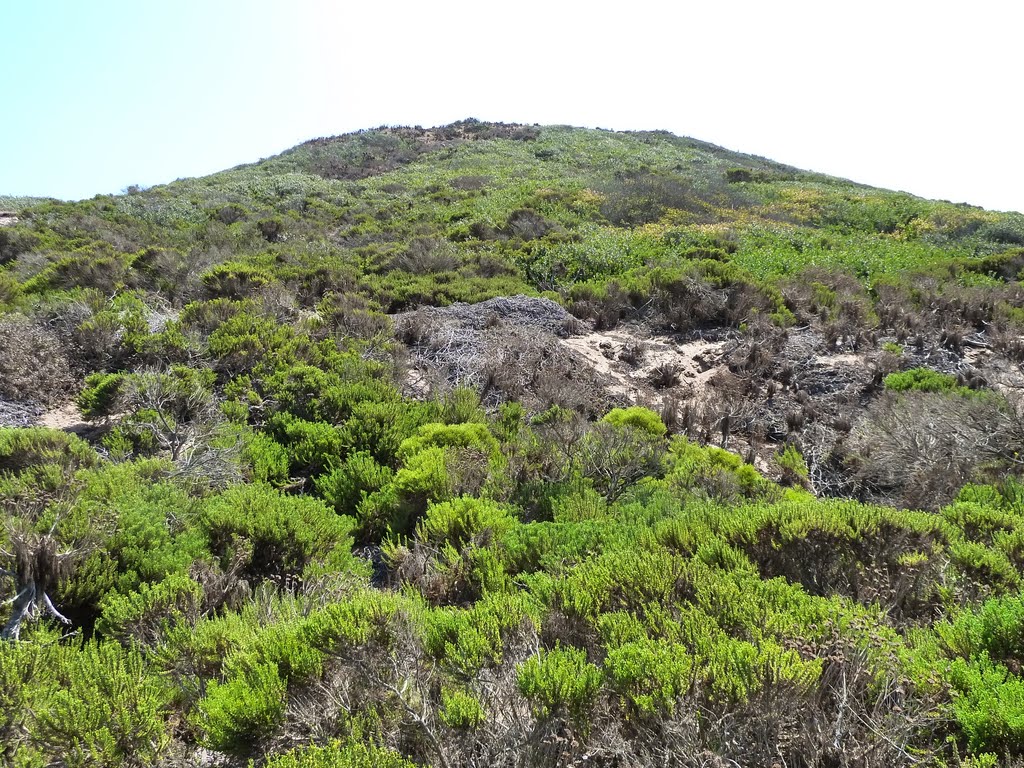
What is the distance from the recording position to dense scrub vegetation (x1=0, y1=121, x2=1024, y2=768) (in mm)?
1881

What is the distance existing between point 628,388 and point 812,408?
8.41 feet

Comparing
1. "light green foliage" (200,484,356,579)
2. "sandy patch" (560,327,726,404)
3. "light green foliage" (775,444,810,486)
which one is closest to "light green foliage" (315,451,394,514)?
"light green foliage" (200,484,356,579)

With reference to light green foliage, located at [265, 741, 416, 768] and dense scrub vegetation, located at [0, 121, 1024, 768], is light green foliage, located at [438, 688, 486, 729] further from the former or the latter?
light green foliage, located at [265, 741, 416, 768]

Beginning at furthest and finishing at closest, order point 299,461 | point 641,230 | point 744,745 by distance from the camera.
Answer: point 641,230 < point 299,461 < point 744,745

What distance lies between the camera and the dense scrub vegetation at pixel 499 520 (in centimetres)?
188

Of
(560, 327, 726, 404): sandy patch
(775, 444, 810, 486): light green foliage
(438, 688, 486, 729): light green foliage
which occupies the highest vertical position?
(560, 327, 726, 404): sandy patch

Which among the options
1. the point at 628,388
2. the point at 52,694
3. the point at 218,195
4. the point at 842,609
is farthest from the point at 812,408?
the point at 218,195

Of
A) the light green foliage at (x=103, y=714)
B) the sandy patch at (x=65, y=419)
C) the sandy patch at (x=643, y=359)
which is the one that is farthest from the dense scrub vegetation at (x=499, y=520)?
the sandy patch at (x=643, y=359)

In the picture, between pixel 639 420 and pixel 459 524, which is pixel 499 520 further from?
pixel 639 420

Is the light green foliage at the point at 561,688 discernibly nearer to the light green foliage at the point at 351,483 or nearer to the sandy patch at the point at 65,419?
the light green foliage at the point at 351,483

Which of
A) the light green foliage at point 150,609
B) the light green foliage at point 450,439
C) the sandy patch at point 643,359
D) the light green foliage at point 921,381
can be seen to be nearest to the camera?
the light green foliage at point 150,609

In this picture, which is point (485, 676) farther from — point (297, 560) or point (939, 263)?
point (939, 263)

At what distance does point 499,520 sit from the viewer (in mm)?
3797

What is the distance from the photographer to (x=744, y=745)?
1.74 m
